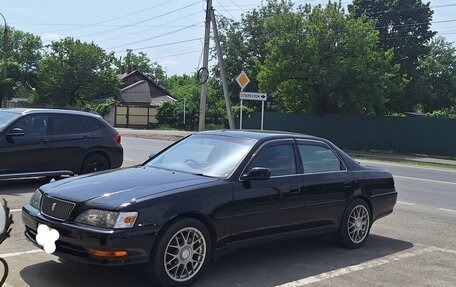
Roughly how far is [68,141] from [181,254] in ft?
21.0

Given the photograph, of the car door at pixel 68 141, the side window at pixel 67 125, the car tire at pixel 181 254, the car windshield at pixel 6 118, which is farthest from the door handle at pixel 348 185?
the car windshield at pixel 6 118

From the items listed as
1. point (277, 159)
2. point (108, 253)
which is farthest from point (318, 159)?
point (108, 253)

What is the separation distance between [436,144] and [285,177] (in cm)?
2458

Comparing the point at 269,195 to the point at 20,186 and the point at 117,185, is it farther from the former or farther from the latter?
the point at 20,186

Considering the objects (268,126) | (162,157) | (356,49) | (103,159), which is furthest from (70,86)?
(162,157)

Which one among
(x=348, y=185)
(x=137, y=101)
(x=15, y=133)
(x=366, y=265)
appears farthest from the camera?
(x=137, y=101)

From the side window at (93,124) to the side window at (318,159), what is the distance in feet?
19.5

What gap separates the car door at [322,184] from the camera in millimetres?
6355

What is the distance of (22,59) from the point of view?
77.9 meters

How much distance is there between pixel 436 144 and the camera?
28.5 m

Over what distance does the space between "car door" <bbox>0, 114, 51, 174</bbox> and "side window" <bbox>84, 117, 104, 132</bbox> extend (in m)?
0.94

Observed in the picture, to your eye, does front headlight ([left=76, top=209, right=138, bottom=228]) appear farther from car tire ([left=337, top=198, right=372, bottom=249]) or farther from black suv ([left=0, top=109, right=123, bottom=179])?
black suv ([left=0, top=109, right=123, bottom=179])

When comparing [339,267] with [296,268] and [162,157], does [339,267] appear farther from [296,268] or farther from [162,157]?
[162,157]

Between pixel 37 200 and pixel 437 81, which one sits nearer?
pixel 37 200
